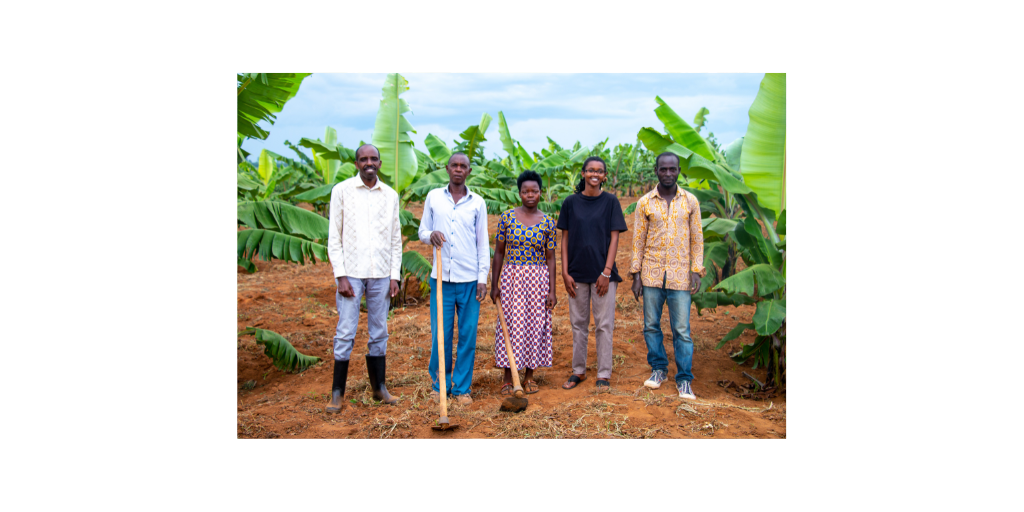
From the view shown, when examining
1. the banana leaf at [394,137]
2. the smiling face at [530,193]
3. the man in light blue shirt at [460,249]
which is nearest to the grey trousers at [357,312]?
the man in light blue shirt at [460,249]

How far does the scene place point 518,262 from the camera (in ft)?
12.6

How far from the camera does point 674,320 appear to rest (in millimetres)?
3811

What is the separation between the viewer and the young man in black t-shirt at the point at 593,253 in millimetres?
3836

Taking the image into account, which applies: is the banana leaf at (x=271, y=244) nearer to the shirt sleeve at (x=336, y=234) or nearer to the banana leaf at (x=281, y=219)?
the banana leaf at (x=281, y=219)

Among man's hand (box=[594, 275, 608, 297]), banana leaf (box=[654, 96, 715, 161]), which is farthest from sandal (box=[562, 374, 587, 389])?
banana leaf (box=[654, 96, 715, 161])

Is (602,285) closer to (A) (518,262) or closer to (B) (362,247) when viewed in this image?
(A) (518,262)

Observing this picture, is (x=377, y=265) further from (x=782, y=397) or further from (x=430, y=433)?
(x=782, y=397)

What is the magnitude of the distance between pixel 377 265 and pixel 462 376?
0.93 m

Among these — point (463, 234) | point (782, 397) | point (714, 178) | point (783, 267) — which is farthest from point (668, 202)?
point (782, 397)

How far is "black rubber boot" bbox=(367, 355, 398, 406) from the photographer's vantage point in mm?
3787

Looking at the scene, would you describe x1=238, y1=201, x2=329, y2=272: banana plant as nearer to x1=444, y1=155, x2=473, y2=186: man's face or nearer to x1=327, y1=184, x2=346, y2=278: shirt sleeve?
x1=327, y1=184, x2=346, y2=278: shirt sleeve

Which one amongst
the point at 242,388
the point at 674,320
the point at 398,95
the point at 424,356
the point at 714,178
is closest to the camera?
the point at 674,320

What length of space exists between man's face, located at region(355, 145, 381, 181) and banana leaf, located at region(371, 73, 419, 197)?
2.78 m

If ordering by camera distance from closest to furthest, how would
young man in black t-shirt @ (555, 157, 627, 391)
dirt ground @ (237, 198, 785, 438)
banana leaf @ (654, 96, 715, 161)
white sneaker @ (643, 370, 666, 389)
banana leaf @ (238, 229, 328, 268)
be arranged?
dirt ground @ (237, 198, 785, 438), young man in black t-shirt @ (555, 157, 627, 391), white sneaker @ (643, 370, 666, 389), banana leaf @ (238, 229, 328, 268), banana leaf @ (654, 96, 715, 161)
